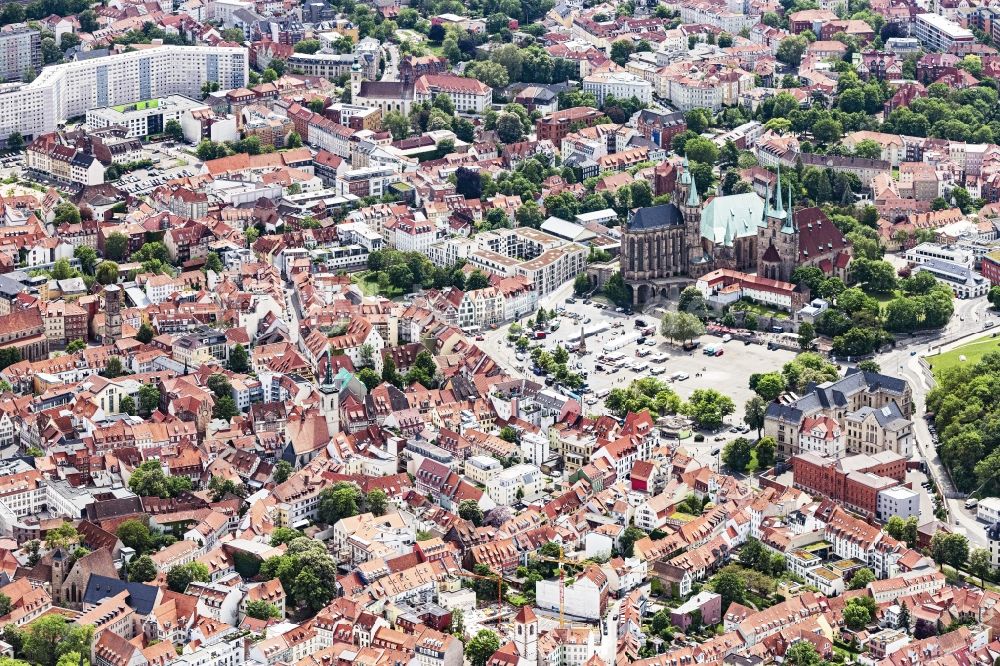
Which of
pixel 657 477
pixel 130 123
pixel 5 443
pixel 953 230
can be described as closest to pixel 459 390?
pixel 657 477

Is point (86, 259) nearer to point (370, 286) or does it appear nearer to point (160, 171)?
point (370, 286)

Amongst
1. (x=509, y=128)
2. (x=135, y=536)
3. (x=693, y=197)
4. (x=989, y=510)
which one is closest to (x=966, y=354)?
(x=693, y=197)

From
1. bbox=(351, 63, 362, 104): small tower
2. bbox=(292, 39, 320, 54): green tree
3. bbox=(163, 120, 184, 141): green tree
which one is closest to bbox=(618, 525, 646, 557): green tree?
bbox=(163, 120, 184, 141): green tree

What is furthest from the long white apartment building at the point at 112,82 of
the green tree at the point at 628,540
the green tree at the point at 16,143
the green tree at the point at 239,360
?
the green tree at the point at 628,540

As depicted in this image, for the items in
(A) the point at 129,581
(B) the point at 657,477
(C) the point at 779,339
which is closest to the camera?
(A) the point at 129,581

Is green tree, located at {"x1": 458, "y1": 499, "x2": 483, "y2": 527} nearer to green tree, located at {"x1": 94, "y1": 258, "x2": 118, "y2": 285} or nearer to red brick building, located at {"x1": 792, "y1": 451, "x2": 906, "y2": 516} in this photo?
red brick building, located at {"x1": 792, "y1": 451, "x2": 906, "y2": 516}

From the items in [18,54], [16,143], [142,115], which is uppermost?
[18,54]

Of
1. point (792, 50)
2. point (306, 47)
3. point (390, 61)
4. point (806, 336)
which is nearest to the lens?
point (806, 336)

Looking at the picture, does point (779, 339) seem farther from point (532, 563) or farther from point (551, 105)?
point (551, 105)
